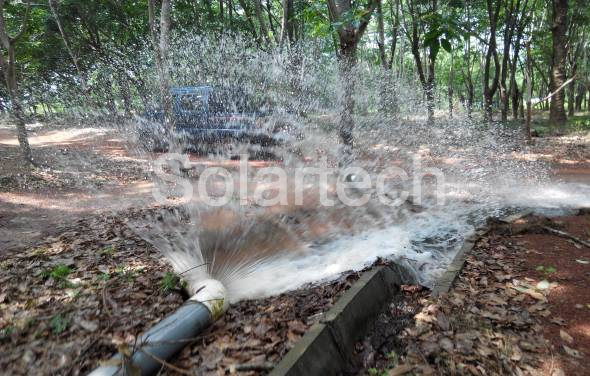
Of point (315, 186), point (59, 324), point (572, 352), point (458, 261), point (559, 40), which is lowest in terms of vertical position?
point (572, 352)

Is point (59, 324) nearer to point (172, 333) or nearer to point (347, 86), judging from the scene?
point (172, 333)

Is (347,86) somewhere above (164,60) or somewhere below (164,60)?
below

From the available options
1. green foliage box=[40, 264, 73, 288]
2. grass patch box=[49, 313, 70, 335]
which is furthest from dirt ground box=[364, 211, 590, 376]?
green foliage box=[40, 264, 73, 288]

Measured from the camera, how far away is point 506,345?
2.92 meters

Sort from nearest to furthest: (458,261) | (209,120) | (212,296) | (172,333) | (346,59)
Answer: (172,333)
(212,296)
(458,261)
(346,59)
(209,120)

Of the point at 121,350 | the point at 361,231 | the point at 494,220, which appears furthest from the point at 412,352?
the point at 494,220

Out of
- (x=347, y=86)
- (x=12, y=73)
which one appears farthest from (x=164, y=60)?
(x=347, y=86)

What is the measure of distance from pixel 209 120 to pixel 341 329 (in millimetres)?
8806

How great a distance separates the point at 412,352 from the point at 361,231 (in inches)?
118

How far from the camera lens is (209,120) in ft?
35.4

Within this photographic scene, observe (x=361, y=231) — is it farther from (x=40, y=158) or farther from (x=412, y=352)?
(x=40, y=158)

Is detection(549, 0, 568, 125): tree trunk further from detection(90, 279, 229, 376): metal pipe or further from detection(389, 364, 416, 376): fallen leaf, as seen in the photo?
detection(90, 279, 229, 376): metal pipe

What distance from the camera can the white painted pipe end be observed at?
126 inches

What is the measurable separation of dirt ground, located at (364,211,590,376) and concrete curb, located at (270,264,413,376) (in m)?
0.24
